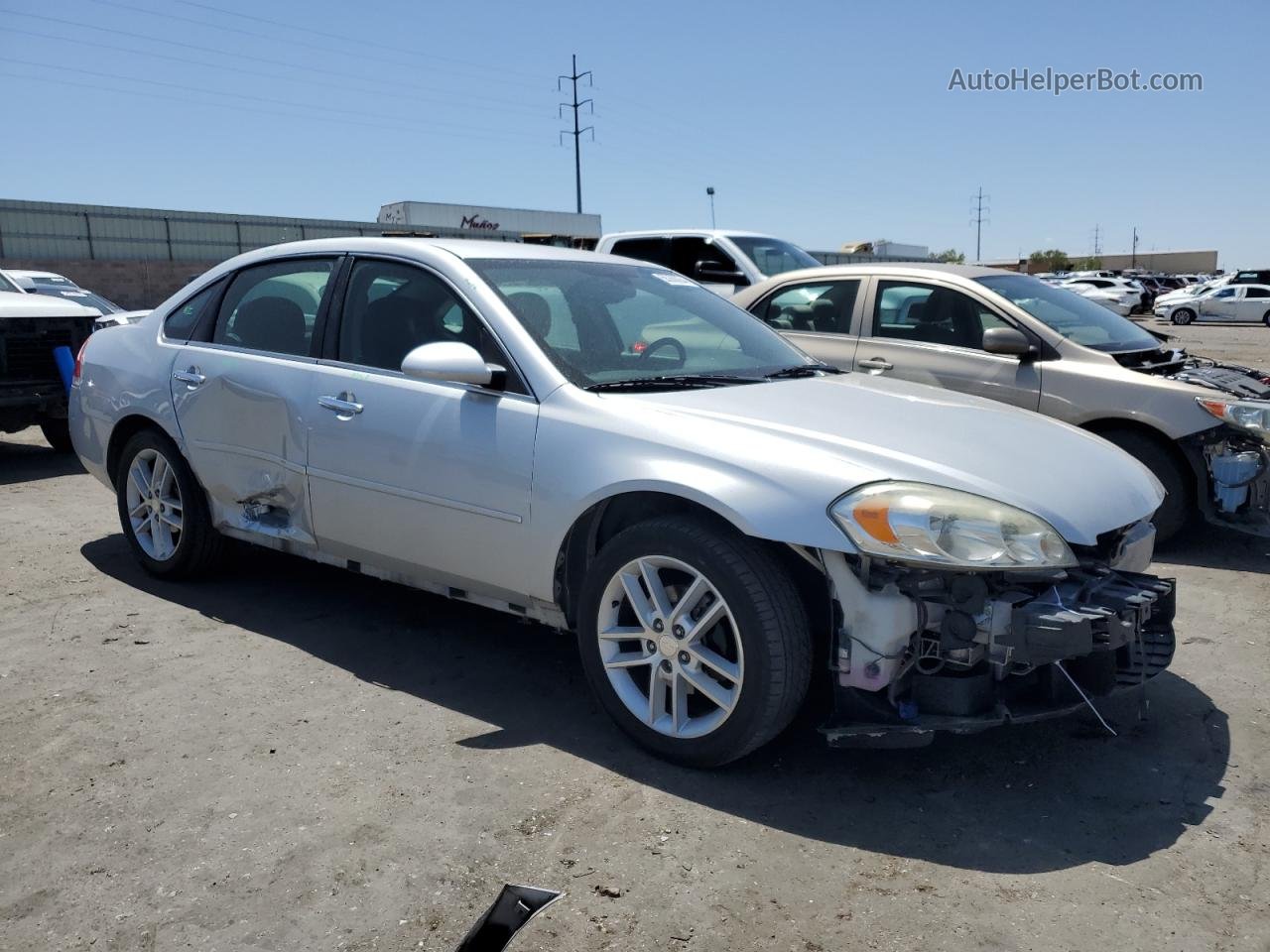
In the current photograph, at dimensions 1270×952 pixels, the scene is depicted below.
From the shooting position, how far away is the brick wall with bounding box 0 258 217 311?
34.0m

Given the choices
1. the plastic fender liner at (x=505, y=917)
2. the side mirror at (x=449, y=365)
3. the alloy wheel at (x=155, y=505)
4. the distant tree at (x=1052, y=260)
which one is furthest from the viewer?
the distant tree at (x=1052, y=260)

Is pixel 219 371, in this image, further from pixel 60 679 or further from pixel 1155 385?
pixel 1155 385

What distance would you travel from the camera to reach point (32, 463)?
899 centimetres

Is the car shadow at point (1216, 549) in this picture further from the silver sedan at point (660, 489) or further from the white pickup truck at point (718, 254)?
the white pickup truck at point (718, 254)

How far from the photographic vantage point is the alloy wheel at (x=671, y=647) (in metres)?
3.25

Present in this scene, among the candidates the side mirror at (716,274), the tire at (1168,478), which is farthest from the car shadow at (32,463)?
the tire at (1168,478)

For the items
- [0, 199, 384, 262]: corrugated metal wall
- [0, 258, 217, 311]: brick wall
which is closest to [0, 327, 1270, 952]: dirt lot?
[0, 199, 384, 262]: corrugated metal wall

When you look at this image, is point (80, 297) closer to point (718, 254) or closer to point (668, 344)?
point (718, 254)

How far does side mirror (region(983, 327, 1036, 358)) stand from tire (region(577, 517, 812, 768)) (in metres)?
3.55

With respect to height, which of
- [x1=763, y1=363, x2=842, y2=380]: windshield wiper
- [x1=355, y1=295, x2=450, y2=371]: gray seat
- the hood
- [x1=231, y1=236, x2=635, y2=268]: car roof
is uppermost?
[x1=231, y1=236, x2=635, y2=268]: car roof

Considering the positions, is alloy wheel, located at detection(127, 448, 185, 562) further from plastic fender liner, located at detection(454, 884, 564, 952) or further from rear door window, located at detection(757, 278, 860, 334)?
rear door window, located at detection(757, 278, 860, 334)

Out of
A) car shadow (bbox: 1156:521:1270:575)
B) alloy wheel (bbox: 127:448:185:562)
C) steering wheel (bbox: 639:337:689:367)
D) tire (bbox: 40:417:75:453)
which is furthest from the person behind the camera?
tire (bbox: 40:417:75:453)

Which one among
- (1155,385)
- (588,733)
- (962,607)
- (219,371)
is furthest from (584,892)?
(1155,385)

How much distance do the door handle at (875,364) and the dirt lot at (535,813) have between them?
8.44 ft
